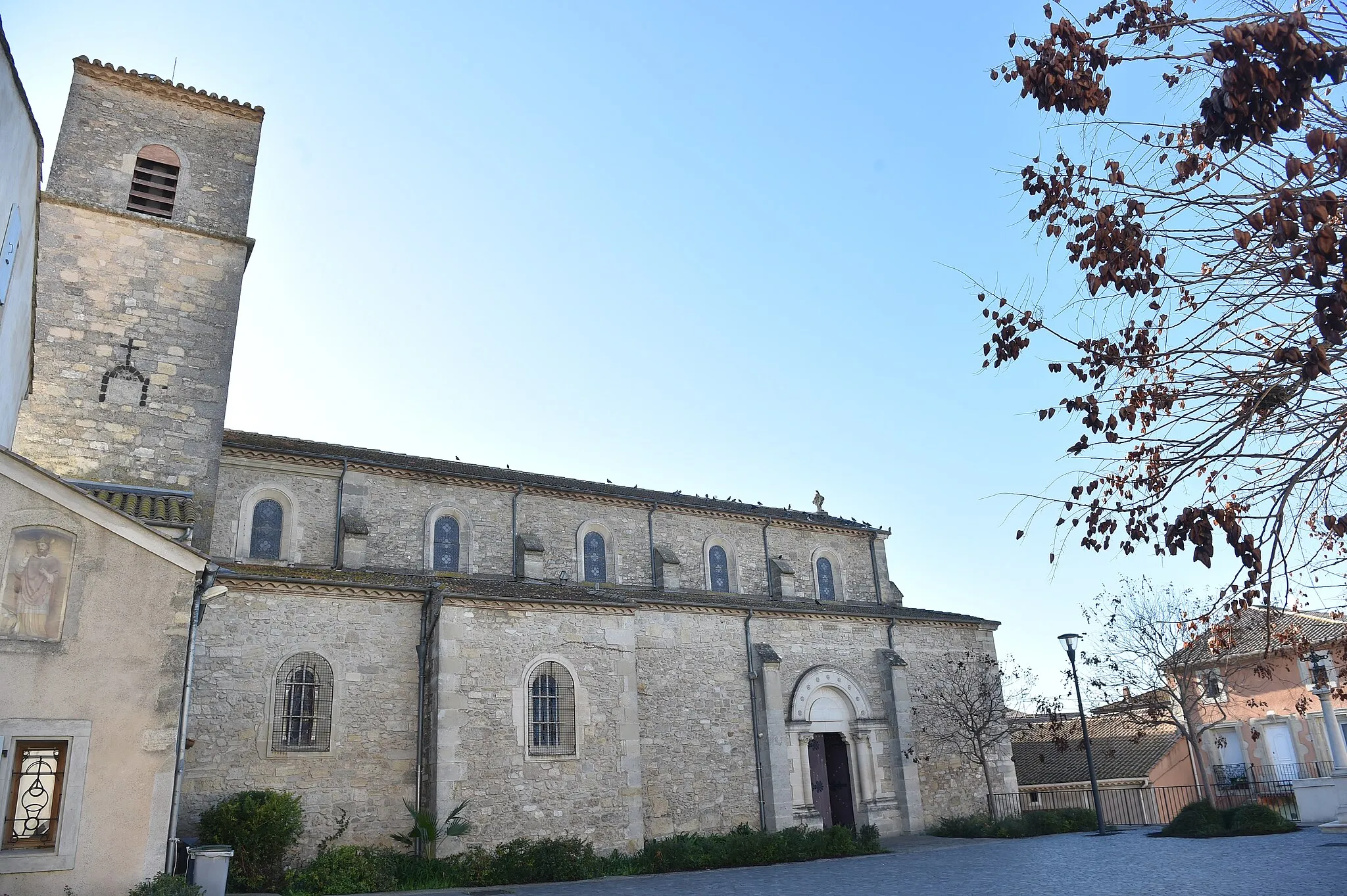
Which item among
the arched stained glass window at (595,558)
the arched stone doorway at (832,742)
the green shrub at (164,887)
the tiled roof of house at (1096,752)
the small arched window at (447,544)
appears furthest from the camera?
the tiled roof of house at (1096,752)

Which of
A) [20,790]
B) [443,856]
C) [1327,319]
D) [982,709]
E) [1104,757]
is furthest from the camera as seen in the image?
[1104,757]

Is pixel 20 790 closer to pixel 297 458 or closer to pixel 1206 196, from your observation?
pixel 297 458

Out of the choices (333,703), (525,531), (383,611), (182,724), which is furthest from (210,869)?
(525,531)

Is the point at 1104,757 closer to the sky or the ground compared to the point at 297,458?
closer to the ground

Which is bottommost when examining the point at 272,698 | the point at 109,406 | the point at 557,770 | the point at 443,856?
the point at 443,856

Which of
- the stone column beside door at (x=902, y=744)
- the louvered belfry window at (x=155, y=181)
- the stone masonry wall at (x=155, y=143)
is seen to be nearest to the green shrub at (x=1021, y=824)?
the stone column beside door at (x=902, y=744)

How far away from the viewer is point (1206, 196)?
5812 mm

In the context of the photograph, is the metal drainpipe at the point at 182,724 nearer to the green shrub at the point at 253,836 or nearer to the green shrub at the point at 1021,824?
the green shrub at the point at 253,836

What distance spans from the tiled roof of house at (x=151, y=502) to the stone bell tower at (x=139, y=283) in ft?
0.57

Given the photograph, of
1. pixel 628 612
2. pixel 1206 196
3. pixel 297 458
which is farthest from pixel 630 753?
pixel 1206 196

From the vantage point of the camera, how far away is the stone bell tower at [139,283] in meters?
17.5

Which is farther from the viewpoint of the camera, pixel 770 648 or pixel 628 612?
pixel 770 648

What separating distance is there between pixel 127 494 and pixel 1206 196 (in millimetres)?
18254

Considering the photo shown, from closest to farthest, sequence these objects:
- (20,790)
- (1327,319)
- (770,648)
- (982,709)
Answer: (1327,319) < (20,790) < (770,648) < (982,709)
